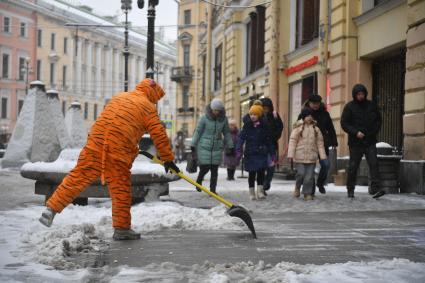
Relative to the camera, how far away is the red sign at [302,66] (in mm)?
16141

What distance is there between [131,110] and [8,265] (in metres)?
1.81

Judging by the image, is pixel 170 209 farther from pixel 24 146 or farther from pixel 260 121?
pixel 24 146

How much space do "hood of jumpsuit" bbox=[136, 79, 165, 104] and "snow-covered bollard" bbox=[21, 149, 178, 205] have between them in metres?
2.12

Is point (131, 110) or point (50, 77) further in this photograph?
point (50, 77)

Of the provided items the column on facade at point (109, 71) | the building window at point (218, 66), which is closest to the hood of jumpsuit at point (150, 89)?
the building window at point (218, 66)

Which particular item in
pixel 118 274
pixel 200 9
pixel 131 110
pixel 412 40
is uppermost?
pixel 200 9

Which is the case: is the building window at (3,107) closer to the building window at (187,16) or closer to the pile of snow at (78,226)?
the building window at (187,16)

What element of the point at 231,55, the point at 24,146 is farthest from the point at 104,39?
the point at 24,146

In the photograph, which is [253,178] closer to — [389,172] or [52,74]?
[389,172]

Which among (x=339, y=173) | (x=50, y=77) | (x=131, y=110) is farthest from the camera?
(x=50, y=77)

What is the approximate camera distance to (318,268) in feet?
14.0

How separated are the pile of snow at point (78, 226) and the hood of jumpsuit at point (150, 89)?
128 centimetres

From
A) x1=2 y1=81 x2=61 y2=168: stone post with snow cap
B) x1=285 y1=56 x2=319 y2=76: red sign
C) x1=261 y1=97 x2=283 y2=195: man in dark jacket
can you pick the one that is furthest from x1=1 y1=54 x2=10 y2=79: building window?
x1=261 y1=97 x2=283 y2=195: man in dark jacket

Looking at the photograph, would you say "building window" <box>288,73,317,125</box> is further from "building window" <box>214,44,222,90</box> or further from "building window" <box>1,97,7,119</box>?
"building window" <box>1,97,7,119</box>
